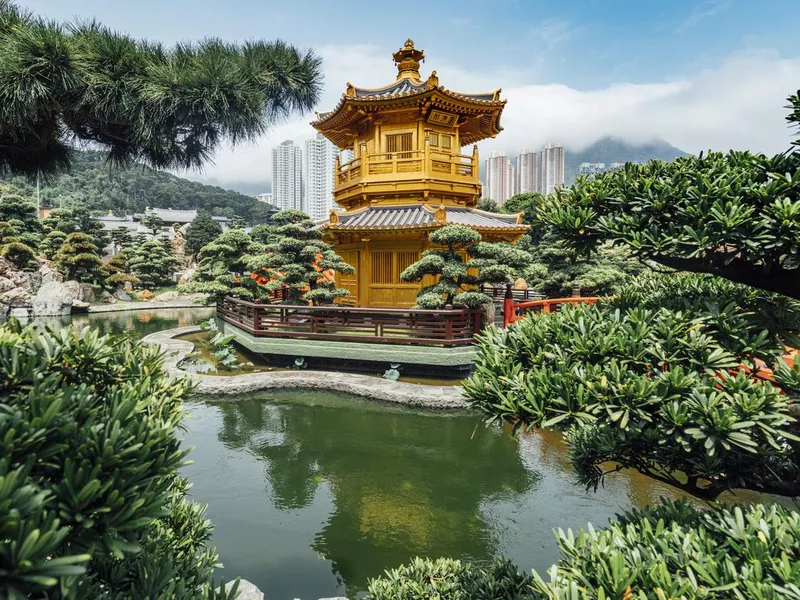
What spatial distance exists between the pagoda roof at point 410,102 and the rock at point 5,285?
21002 mm

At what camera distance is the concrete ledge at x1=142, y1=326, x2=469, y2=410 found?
887 cm

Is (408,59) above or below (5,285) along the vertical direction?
above

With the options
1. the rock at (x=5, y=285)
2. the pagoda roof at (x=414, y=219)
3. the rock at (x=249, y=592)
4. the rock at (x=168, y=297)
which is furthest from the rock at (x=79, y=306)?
the rock at (x=249, y=592)

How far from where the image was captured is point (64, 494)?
127cm

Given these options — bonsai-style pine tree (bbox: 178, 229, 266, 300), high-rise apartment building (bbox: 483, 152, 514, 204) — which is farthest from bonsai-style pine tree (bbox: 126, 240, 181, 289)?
high-rise apartment building (bbox: 483, 152, 514, 204)

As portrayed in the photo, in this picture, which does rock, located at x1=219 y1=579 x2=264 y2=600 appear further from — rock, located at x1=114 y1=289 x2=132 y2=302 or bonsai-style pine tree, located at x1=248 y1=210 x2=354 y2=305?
rock, located at x1=114 y1=289 x2=132 y2=302

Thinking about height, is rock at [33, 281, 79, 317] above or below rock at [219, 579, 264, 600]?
above

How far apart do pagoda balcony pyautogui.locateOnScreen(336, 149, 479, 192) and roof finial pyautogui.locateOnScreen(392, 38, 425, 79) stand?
12.1 feet

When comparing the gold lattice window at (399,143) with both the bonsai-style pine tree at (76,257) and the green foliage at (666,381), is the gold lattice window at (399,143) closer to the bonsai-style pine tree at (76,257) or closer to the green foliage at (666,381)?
the green foliage at (666,381)

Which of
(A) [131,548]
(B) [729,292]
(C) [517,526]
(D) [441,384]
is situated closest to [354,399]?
(D) [441,384]

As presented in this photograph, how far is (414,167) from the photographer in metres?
13.9

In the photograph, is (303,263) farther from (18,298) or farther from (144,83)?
(18,298)

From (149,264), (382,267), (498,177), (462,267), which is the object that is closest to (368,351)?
(462,267)

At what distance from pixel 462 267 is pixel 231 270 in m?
8.75
